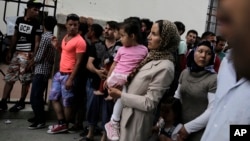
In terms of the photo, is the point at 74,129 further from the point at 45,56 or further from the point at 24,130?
the point at 45,56

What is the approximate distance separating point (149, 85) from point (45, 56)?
2.64 meters

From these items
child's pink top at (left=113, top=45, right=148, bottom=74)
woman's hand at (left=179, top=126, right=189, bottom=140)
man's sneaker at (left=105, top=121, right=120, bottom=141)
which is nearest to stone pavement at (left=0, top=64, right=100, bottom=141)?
man's sneaker at (left=105, top=121, right=120, bottom=141)

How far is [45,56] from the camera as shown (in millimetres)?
5203

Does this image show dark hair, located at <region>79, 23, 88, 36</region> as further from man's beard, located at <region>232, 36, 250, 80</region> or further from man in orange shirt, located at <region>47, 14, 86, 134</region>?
man's beard, located at <region>232, 36, 250, 80</region>

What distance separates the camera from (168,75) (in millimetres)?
2965

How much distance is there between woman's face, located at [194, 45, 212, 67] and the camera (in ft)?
10.1

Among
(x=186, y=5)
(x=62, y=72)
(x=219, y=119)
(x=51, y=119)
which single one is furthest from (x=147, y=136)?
(x=186, y=5)

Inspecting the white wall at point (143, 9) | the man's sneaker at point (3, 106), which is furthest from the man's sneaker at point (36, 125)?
the white wall at point (143, 9)

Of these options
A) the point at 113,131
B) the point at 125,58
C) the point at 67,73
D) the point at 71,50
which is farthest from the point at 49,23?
the point at 113,131

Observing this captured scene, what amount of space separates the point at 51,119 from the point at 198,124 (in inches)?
132

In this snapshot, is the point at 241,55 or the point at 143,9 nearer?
the point at 241,55

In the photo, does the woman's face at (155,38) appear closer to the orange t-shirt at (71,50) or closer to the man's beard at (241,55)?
the orange t-shirt at (71,50)

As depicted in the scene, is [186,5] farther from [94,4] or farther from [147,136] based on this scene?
[147,136]

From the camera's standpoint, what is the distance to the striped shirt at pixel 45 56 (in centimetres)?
511
